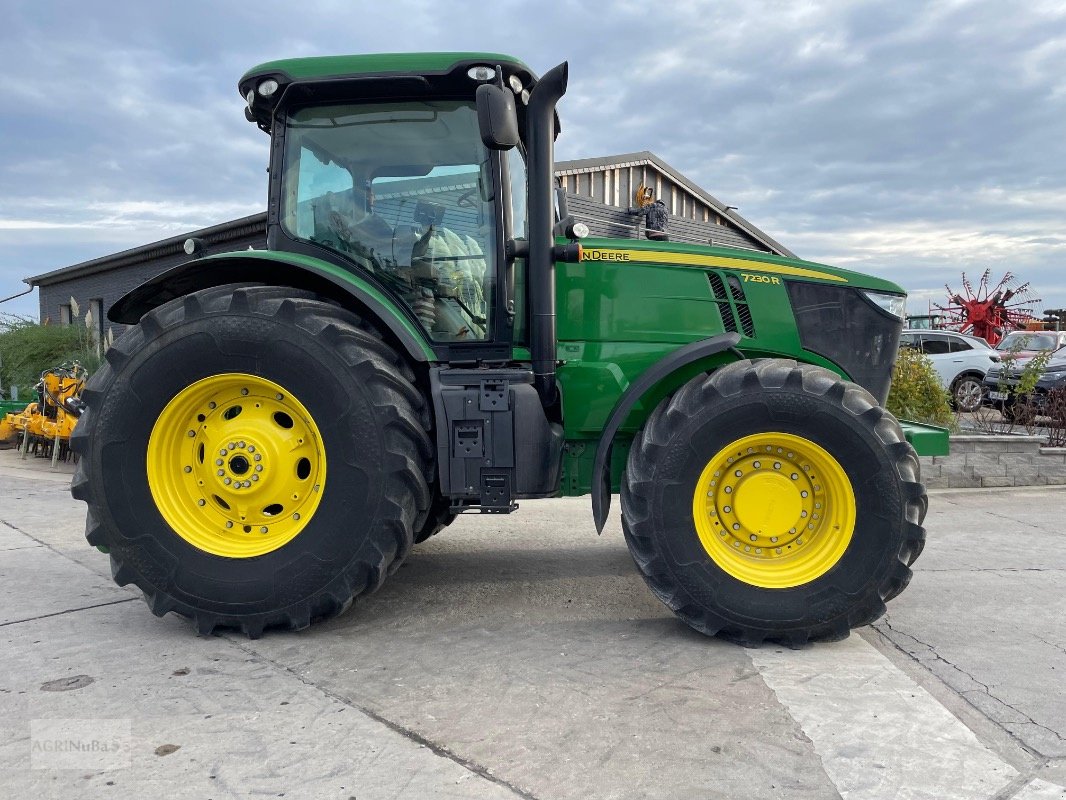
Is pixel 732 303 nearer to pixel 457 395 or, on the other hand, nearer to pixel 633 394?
pixel 633 394

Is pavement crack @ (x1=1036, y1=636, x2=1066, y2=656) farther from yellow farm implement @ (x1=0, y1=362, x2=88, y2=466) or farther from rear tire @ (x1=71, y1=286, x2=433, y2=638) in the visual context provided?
yellow farm implement @ (x1=0, y1=362, x2=88, y2=466)

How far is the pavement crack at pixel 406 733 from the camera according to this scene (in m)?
2.27

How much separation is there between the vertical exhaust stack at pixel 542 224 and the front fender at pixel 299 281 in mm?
497

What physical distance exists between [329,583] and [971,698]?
2.47 meters

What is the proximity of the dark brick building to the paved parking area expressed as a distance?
8420mm

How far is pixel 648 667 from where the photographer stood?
3.11 m

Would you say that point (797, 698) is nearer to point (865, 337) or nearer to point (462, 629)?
point (462, 629)

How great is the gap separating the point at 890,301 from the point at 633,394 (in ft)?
5.26

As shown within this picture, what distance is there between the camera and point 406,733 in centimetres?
256

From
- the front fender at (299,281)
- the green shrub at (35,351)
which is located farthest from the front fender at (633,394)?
the green shrub at (35,351)

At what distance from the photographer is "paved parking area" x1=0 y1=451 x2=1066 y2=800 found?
7.59 ft

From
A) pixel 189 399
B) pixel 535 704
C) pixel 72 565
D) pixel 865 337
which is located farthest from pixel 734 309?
pixel 72 565

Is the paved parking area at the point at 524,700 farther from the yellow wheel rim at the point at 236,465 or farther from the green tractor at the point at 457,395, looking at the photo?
the yellow wheel rim at the point at 236,465

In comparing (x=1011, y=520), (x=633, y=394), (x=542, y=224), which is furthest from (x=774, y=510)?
(x=1011, y=520)
